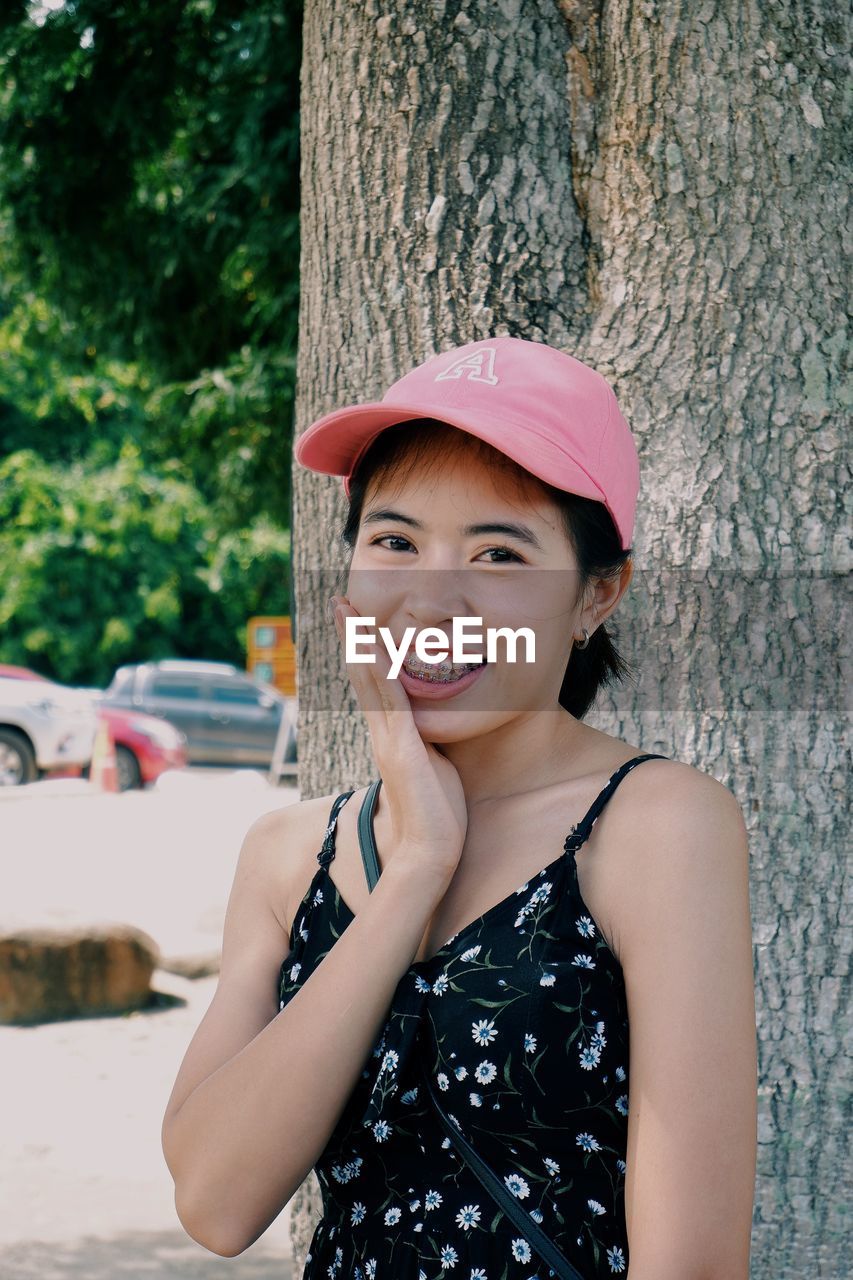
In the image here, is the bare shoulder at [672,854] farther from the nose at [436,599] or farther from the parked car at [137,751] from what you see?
the parked car at [137,751]

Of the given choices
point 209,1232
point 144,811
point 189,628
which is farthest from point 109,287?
point 189,628

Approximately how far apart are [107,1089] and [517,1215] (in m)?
5.29

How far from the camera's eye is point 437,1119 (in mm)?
1644

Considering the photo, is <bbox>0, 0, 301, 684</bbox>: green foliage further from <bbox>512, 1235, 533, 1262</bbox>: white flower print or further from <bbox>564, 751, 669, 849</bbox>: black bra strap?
<bbox>512, 1235, 533, 1262</bbox>: white flower print

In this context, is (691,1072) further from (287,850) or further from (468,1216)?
(287,850)

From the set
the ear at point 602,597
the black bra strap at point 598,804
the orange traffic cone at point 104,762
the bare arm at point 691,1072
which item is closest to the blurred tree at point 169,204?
the ear at point 602,597

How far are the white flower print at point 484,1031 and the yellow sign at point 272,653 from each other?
23.0 metres

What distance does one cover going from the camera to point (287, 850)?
6.46 feet

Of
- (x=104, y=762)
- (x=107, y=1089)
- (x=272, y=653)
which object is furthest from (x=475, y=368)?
(x=272, y=653)

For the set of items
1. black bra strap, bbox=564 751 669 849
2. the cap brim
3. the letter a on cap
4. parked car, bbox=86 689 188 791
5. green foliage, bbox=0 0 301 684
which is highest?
green foliage, bbox=0 0 301 684

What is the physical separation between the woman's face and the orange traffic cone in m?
16.6

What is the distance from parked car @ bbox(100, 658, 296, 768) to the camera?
73.8ft

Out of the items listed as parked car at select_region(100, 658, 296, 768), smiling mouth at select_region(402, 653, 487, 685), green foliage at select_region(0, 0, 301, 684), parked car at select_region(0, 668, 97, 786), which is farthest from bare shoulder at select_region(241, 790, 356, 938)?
parked car at select_region(100, 658, 296, 768)

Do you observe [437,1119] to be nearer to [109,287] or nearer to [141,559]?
[109,287]
